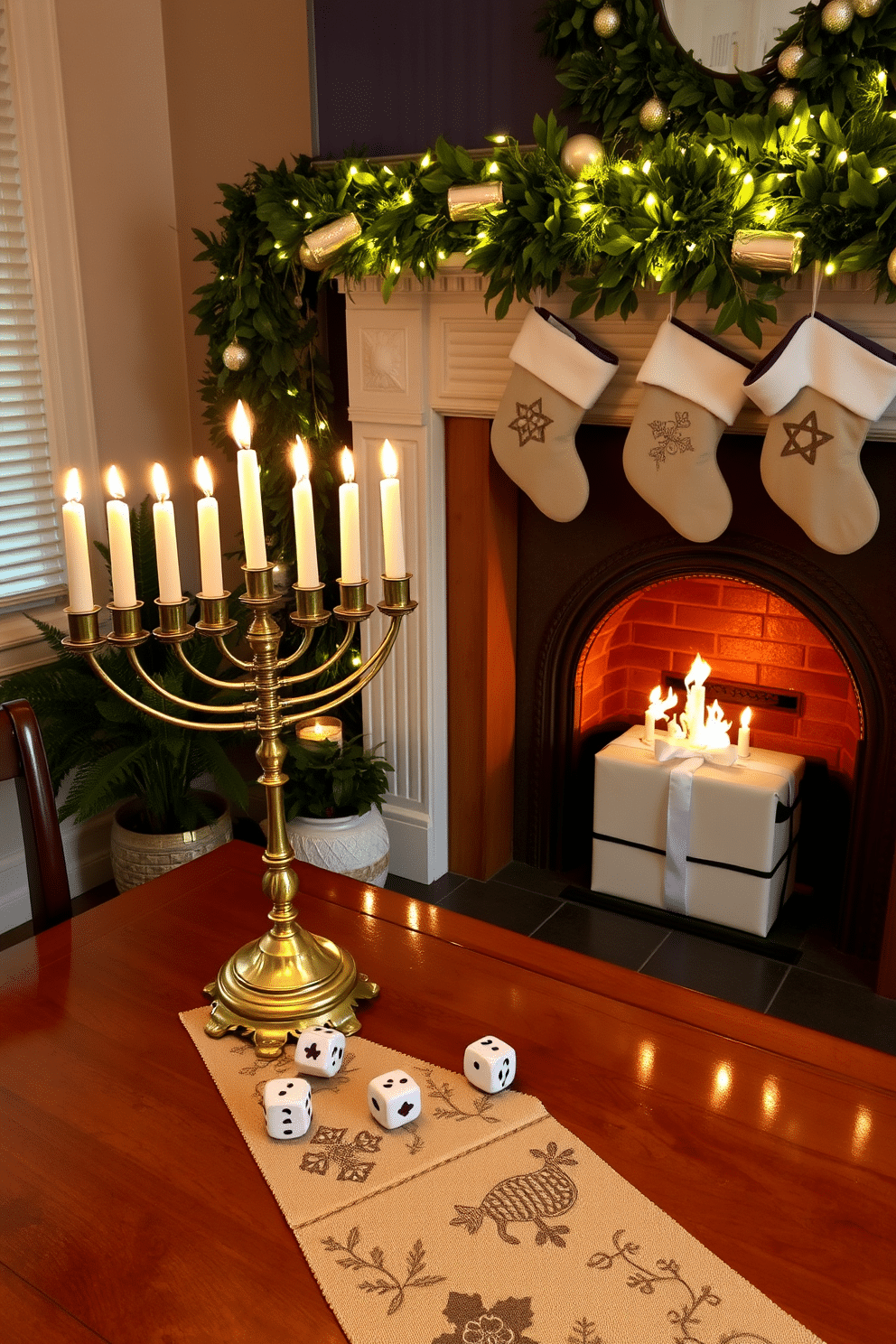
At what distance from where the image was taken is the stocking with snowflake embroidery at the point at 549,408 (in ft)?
7.60

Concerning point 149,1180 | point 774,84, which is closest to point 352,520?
point 149,1180

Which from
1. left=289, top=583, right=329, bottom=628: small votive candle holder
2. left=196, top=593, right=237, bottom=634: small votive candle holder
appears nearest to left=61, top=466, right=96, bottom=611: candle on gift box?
left=196, top=593, right=237, bottom=634: small votive candle holder

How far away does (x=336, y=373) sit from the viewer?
2.96 meters

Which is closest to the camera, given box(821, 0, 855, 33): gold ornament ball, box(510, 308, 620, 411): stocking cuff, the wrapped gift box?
box(821, 0, 855, 33): gold ornament ball

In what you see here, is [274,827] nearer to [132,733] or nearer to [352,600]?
[352,600]

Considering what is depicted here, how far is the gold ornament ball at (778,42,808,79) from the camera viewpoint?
6.44ft

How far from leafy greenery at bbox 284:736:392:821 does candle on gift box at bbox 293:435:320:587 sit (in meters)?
1.56

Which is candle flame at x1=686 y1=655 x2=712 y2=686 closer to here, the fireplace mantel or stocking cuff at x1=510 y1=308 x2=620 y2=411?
the fireplace mantel

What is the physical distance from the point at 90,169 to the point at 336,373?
82cm

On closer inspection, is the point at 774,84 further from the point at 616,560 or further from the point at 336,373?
the point at 336,373

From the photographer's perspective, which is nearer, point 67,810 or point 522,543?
point 67,810

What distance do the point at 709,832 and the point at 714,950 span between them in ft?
0.92

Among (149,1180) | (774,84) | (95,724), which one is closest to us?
(149,1180)

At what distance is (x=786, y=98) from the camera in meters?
1.99
